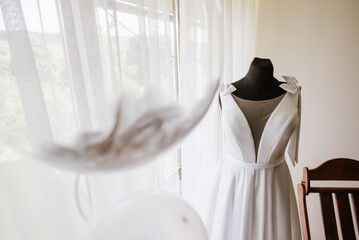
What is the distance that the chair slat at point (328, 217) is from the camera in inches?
41.1

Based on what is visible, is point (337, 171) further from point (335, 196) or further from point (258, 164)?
point (258, 164)

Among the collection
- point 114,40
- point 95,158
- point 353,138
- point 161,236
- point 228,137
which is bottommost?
→ point 353,138

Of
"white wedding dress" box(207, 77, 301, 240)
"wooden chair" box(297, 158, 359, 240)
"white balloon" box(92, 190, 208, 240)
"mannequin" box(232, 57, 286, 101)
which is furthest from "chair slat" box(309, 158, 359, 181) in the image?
"white balloon" box(92, 190, 208, 240)

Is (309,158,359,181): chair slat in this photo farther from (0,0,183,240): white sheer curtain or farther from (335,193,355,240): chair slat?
(0,0,183,240): white sheer curtain

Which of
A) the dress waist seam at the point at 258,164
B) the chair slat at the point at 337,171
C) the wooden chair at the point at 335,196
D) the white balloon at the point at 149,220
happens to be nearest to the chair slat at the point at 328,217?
the wooden chair at the point at 335,196

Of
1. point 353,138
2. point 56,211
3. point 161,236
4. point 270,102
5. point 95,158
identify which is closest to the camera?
point 95,158

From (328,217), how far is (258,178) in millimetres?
517

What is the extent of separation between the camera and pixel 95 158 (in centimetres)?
29

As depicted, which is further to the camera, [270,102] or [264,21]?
[264,21]

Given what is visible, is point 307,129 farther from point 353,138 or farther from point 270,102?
point 270,102

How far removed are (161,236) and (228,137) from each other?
0.63 m

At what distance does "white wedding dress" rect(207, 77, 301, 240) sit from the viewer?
0.90 m

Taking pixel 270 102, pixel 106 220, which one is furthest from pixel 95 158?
pixel 270 102

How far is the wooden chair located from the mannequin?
0.55 metres
